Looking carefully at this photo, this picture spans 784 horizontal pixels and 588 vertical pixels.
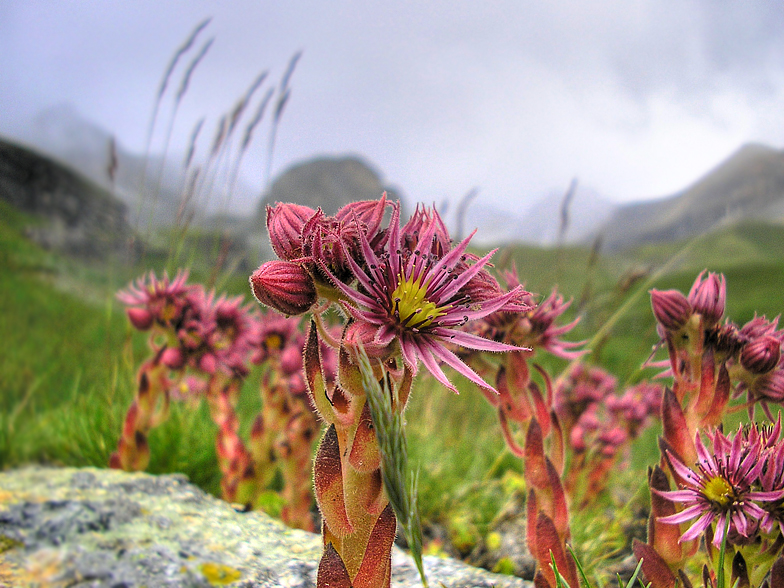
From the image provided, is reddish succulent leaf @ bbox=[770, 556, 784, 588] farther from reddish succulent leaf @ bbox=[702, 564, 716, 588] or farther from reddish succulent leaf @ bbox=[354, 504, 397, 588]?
reddish succulent leaf @ bbox=[354, 504, 397, 588]

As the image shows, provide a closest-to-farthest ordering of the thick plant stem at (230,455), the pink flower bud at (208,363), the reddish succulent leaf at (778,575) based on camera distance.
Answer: the reddish succulent leaf at (778,575) → the pink flower bud at (208,363) → the thick plant stem at (230,455)

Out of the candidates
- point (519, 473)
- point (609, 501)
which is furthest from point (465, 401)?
point (609, 501)

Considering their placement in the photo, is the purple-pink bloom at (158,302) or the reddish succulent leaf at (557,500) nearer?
the reddish succulent leaf at (557,500)

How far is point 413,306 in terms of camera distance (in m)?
1.25

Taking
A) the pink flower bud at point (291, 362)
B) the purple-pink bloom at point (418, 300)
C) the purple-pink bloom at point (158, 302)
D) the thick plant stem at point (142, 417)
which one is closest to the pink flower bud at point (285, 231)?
the purple-pink bloom at point (418, 300)

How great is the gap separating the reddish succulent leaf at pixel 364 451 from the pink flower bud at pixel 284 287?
33 cm

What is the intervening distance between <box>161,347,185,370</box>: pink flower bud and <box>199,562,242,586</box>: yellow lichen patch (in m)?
1.34

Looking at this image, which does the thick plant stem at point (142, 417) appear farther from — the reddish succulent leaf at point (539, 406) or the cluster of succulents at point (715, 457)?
the cluster of succulents at point (715, 457)

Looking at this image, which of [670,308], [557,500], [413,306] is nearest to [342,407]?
[413,306]

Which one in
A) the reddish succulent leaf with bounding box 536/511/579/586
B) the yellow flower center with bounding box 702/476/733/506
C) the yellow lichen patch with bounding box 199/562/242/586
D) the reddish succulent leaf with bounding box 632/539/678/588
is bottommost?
→ the yellow lichen patch with bounding box 199/562/242/586

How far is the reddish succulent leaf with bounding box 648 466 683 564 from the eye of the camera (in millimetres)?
1546

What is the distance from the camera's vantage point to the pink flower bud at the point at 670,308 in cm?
170

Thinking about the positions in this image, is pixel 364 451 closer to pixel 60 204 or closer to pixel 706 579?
pixel 706 579

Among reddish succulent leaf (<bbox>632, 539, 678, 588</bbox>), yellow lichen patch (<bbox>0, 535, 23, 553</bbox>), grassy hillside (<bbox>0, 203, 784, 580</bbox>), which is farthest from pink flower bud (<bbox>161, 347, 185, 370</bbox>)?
reddish succulent leaf (<bbox>632, 539, 678, 588</bbox>)
